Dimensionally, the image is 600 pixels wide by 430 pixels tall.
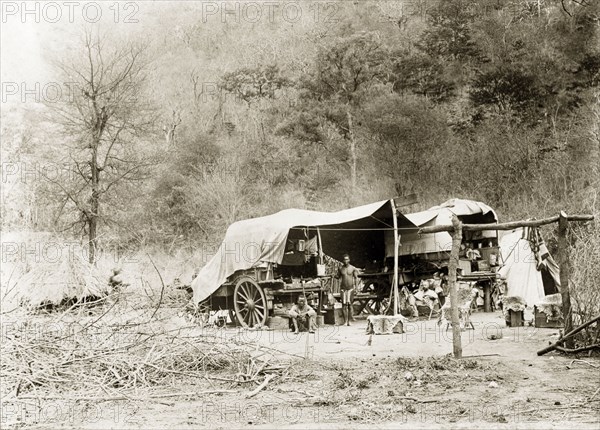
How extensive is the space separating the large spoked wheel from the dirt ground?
4522 millimetres

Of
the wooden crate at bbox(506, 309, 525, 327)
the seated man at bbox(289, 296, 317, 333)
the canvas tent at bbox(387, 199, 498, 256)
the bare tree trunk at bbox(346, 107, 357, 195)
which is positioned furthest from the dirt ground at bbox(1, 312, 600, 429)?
the bare tree trunk at bbox(346, 107, 357, 195)

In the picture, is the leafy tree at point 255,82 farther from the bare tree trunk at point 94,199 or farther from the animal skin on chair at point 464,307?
the animal skin on chair at point 464,307

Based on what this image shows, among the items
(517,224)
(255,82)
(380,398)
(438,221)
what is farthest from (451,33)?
(380,398)

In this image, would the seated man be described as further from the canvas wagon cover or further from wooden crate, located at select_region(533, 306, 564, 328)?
wooden crate, located at select_region(533, 306, 564, 328)

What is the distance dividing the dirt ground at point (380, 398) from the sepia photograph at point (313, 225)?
5cm

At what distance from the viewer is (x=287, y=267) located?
1862 cm

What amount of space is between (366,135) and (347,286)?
1938cm

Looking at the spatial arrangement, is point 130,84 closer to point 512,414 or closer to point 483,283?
point 483,283

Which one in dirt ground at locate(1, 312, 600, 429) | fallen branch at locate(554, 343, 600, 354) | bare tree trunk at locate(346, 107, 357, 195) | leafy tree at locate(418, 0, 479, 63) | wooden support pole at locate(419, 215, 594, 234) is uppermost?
leafy tree at locate(418, 0, 479, 63)

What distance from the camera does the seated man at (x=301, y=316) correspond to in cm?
Result: 1512

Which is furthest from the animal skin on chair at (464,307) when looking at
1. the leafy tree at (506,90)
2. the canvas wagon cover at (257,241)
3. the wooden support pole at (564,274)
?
the leafy tree at (506,90)

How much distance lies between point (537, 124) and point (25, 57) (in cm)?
2468

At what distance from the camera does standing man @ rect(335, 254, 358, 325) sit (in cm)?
1692

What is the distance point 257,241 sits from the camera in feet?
56.0
